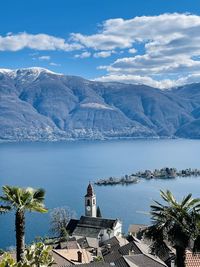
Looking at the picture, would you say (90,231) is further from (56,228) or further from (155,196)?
(155,196)

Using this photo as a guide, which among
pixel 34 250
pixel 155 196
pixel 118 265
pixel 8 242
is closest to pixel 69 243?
pixel 118 265

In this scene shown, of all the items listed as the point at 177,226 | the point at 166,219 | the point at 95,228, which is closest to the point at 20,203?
the point at 166,219

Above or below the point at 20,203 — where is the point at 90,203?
below

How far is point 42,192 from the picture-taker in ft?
69.1

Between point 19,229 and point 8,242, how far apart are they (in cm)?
8929

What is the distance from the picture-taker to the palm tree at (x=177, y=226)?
18.6 metres

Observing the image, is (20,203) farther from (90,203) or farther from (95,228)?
(90,203)

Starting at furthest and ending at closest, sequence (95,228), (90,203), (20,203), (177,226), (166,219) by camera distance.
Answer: (90,203) → (95,228) → (20,203) → (166,219) → (177,226)

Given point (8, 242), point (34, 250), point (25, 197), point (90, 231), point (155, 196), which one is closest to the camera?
point (34, 250)

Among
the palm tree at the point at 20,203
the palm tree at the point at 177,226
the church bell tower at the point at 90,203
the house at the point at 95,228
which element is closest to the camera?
the palm tree at the point at 177,226

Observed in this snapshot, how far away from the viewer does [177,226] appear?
18719mm

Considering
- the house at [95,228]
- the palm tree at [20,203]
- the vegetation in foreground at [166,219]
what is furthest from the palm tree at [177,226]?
the house at [95,228]

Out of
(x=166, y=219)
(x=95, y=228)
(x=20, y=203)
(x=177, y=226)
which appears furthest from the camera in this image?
(x=95, y=228)

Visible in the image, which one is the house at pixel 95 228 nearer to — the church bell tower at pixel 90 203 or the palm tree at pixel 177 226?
the church bell tower at pixel 90 203
